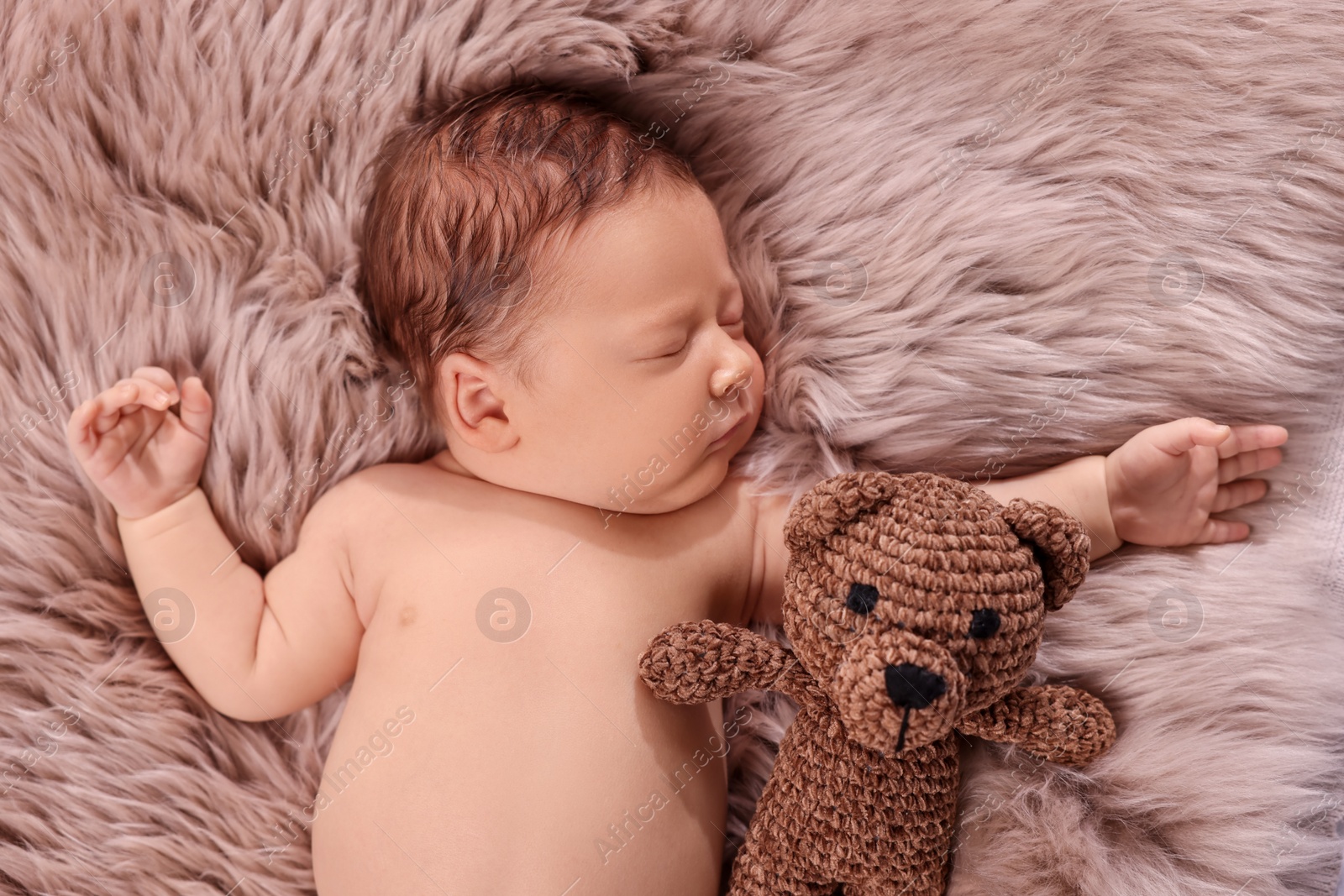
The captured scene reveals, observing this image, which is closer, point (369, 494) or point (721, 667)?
point (721, 667)

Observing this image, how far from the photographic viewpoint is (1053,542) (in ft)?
3.93

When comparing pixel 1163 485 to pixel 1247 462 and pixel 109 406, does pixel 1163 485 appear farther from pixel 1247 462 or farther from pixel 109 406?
pixel 109 406

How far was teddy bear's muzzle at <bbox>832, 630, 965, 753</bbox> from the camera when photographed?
3.45 feet

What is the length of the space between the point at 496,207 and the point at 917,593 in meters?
0.80

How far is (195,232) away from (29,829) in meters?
1.01

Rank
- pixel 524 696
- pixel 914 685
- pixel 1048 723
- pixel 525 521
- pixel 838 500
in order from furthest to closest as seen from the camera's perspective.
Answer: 1. pixel 525 521
2. pixel 524 696
3. pixel 1048 723
4. pixel 838 500
5. pixel 914 685

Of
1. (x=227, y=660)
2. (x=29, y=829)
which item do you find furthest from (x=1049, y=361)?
(x=29, y=829)

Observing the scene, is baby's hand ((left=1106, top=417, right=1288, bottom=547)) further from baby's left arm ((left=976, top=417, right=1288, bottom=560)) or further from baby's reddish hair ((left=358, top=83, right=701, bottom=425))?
baby's reddish hair ((left=358, top=83, right=701, bottom=425))

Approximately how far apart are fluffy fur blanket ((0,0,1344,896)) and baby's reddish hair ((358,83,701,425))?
0.45 feet

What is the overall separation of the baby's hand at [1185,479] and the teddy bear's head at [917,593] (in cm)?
30

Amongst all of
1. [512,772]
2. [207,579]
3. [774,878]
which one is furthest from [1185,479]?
[207,579]

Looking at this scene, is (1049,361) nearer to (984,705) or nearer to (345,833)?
(984,705)

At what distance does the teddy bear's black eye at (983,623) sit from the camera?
1107mm

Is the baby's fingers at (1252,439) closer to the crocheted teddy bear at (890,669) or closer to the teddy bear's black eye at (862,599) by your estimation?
the crocheted teddy bear at (890,669)
